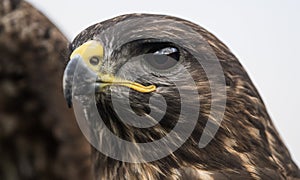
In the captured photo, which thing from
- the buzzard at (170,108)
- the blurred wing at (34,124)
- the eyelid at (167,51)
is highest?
the blurred wing at (34,124)

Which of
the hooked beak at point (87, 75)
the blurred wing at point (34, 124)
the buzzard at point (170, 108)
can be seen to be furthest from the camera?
the buzzard at point (170, 108)

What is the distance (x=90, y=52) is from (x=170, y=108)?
20.5 inches

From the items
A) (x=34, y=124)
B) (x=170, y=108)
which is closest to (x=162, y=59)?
(x=170, y=108)

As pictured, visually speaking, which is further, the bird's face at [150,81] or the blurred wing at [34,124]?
the bird's face at [150,81]

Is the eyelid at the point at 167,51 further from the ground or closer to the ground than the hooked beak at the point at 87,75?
further from the ground

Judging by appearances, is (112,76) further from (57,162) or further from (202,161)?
(57,162)

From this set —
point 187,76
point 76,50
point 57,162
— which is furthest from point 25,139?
point 187,76

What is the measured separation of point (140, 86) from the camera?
8.02 ft

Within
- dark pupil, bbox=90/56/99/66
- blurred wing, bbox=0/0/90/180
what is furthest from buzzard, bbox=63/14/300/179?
blurred wing, bbox=0/0/90/180

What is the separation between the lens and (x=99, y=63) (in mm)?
2330

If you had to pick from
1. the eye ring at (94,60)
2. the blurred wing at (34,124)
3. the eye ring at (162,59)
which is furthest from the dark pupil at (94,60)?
the blurred wing at (34,124)

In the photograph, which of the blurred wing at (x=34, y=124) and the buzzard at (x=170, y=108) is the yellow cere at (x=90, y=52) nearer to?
the buzzard at (x=170, y=108)

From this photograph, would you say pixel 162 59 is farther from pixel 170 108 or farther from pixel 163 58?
pixel 170 108

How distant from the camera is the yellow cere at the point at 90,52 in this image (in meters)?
2.24
